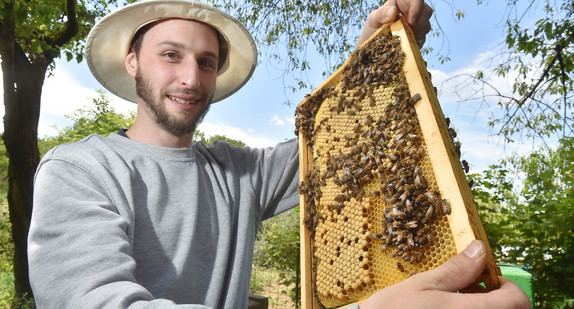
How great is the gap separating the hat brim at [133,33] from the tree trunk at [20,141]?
17.5 feet

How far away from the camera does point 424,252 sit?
4.93 feet

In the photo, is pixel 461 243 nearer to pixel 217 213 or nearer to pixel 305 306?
pixel 305 306

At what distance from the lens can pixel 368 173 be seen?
71.9 inches

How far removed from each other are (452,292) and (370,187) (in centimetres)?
66

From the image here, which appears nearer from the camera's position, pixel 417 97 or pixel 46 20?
pixel 417 97

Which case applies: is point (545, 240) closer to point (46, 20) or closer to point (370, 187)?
point (370, 187)

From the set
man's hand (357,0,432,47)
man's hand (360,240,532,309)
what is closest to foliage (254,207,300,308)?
man's hand (357,0,432,47)

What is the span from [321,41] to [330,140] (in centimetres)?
537

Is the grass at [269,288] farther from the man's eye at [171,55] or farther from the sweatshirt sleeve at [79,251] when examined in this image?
the sweatshirt sleeve at [79,251]

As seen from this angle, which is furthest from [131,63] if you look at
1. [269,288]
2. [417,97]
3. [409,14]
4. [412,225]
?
[269,288]

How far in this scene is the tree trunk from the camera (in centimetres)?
696

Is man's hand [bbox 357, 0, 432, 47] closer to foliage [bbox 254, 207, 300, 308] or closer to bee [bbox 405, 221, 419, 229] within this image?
bee [bbox 405, 221, 419, 229]

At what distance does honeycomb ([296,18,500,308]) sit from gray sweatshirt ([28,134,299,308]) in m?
0.48

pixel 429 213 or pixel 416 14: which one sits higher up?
pixel 416 14
